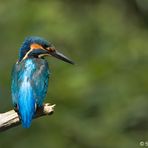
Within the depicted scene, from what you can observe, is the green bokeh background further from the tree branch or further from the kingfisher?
the tree branch

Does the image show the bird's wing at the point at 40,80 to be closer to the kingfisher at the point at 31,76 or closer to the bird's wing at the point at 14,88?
the kingfisher at the point at 31,76

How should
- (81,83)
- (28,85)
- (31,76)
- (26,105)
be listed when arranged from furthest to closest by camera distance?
(81,83) → (31,76) → (28,85) → (26,105)

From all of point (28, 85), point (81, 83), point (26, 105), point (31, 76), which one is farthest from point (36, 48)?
point (81, 83)

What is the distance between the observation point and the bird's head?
9.34 meters

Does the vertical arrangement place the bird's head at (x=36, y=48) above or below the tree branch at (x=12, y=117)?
above

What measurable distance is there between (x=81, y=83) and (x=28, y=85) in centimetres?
368

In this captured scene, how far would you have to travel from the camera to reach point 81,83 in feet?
42.3

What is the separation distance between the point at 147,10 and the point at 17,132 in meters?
3.03

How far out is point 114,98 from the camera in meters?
13.1

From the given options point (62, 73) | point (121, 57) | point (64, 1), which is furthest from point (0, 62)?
point (64, 1)

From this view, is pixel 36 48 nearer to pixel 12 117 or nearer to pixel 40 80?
pixel 40 80

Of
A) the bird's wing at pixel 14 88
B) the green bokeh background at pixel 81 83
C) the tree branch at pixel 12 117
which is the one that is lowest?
the tree branch at pixel 12 117

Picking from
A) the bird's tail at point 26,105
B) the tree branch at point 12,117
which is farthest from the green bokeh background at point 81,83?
the tree branch at point 12,117

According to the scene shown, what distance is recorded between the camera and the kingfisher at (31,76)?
9.13 meters
